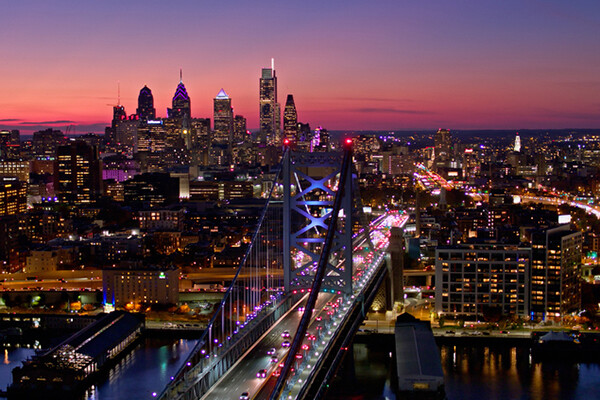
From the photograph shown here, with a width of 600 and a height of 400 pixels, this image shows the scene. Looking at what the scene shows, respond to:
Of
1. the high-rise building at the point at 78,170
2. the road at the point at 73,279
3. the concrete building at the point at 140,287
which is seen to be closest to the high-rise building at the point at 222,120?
the high-rise building at the point at 78,170

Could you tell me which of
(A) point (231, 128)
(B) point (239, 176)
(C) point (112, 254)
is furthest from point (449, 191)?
(A) point (231, 128)

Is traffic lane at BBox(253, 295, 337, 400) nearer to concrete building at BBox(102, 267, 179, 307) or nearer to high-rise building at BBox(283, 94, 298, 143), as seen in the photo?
concrete building at BBox(102, 267, 179, 307)

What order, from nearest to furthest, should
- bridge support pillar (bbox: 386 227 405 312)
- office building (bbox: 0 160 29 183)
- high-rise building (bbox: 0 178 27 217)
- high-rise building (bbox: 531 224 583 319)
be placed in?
1. high-rise building (bbox: 531 224 583 319)
2. bridge support pillar (bbox: 386 227 405 312)
3. high-rise building (bbox: 0 178 27 217)
4. office building (bbox: 0 160 29 183)

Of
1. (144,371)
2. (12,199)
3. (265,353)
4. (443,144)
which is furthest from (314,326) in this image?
(443,144)

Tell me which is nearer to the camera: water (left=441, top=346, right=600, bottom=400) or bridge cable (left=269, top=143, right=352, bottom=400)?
bridge cable (left=269, top=143, right=352, bottom=400)

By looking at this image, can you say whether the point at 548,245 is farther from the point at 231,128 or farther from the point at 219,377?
the point at 231,128

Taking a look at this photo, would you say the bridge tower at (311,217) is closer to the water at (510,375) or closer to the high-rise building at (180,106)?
the water at (510,375)

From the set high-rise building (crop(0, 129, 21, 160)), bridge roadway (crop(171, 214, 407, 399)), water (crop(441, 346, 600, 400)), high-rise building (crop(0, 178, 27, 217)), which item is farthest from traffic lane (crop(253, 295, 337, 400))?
high-rise building (crop(0, 129, 21, 160))
